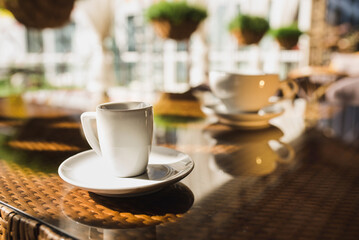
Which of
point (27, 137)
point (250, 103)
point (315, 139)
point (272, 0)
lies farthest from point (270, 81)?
point (272, 0)

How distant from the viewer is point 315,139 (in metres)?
0.73

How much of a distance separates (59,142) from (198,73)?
4.14 metres

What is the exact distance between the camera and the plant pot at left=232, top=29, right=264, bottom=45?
3.39m

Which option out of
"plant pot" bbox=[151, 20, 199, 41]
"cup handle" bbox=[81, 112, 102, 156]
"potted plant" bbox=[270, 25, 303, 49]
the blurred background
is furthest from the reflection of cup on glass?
"potted plant" bbox=[270, 25, 303, 49]

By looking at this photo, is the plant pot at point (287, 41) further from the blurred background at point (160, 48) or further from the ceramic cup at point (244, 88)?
the ceramic cup at point (244, 88)

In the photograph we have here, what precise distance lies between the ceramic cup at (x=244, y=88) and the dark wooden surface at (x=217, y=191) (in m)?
0.07

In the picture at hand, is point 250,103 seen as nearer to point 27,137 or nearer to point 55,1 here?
point 27,137

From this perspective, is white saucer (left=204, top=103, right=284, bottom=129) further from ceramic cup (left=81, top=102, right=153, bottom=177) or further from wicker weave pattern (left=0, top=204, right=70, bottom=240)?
wicker weave pattern (left=0, top=204, right=70, bottom=240)

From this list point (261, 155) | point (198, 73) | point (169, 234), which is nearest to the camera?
point (169, 234)

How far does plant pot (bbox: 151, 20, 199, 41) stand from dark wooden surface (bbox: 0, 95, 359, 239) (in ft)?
5.42

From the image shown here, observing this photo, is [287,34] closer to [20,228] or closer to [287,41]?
[287,41]

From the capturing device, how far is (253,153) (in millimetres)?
631

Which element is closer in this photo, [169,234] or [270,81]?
[169,234]

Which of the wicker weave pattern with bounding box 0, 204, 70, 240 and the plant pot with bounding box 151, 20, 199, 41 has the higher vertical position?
the plant pot with bounding box 151, 20, 199, 41
